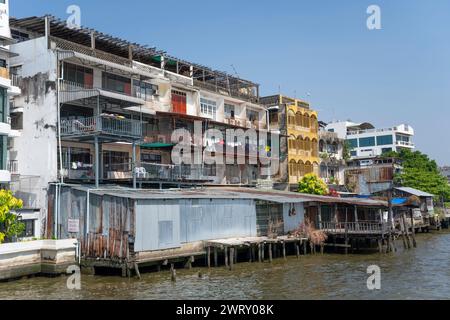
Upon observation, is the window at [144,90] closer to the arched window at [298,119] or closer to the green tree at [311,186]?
the green tree at [311,186]

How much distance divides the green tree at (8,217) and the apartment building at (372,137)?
73896 millimetres

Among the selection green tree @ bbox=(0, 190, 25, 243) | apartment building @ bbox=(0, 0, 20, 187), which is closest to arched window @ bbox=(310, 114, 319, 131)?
apartment building @ bbox=(0, 0, 20, 187)

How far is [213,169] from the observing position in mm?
50875

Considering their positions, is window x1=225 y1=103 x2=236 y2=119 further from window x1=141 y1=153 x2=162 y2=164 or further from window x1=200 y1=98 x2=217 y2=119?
window x1=141 y1=153 x2=162 y2=164

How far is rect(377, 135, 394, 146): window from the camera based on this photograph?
318 feet

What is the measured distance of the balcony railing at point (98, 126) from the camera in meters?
32.9

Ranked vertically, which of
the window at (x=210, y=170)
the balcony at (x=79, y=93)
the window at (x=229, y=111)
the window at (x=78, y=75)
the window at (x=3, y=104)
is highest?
the window at (x=229, y=111)

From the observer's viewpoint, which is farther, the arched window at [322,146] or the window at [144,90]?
the arched window at [322,146]

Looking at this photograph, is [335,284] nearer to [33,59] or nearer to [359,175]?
[33,59]

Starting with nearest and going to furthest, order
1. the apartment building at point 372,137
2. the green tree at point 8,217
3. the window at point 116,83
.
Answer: the green tree at point 8,217
the window at point 116,83
the apartment building at point 372,137

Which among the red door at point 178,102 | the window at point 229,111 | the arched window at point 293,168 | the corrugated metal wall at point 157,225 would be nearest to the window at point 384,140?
the arched window at point 293,168

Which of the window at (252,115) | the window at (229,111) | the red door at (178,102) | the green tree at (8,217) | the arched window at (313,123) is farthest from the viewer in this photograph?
the arched window at (313,123)
